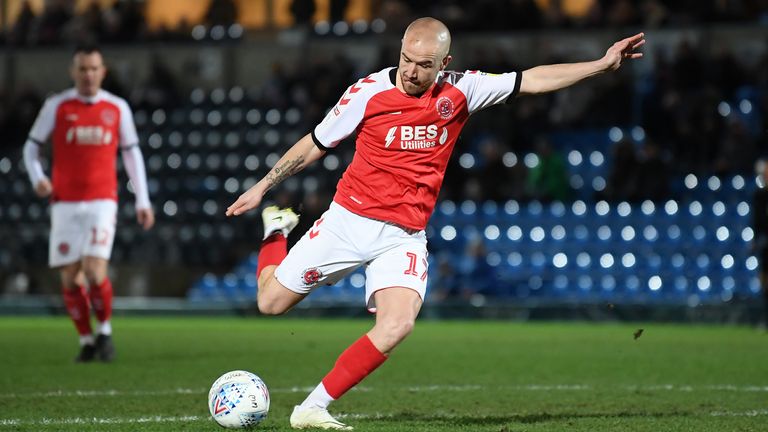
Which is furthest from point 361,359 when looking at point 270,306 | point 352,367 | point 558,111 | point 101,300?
point 558,111

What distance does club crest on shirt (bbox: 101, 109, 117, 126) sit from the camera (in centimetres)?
1061

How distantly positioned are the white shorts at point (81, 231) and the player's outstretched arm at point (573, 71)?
16.0 ft

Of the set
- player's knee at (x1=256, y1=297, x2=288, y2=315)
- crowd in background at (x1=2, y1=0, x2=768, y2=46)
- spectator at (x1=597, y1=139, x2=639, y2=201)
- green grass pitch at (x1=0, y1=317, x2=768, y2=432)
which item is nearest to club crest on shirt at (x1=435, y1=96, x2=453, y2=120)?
player's knee at (x1=256, y1=297, x2=288, y2=315)

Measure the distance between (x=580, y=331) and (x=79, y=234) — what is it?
7451mm

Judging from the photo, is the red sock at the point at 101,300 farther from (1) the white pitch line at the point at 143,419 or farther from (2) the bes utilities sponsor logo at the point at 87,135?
(1) the white pitch line at the point at 143,419

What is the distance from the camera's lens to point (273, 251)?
719 cm

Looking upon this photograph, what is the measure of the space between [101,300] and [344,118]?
4.40 metres

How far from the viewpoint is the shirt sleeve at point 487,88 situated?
263 inches

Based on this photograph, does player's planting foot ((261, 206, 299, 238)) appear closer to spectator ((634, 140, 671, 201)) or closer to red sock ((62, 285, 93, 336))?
red sock ((62, 285, 93, 336))

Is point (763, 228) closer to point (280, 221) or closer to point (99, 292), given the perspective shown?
point (99, 292)

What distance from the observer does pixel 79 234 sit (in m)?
10.4

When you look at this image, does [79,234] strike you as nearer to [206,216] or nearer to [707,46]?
[206,216]

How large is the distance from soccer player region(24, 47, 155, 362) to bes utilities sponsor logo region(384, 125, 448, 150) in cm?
432

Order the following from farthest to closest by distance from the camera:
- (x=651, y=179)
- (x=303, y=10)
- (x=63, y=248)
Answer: (x=303, y=10)
(x=651, y=179)
(x=63, y=248)
